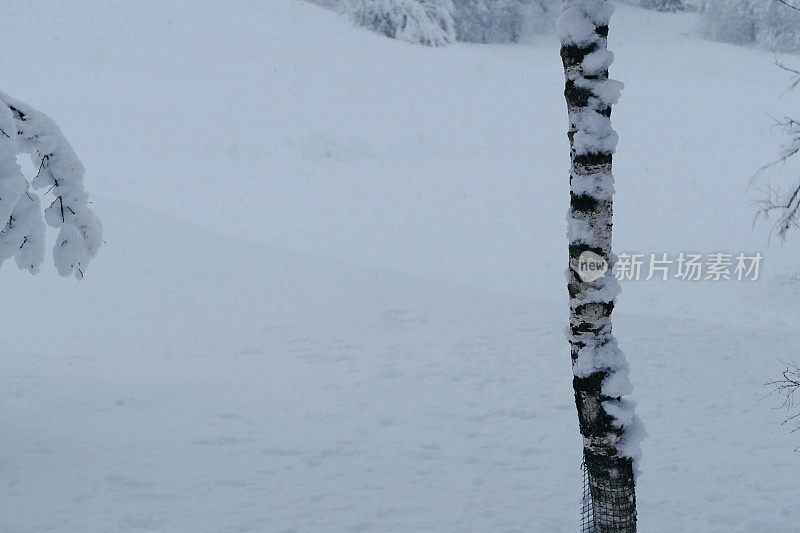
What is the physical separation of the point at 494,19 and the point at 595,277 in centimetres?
3346

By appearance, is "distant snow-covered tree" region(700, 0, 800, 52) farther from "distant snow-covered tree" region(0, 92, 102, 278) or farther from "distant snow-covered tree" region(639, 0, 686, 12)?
"distant snow-covered tree" region(0, 92, 102, 278)

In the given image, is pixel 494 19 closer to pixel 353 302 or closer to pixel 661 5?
pixel 661 5

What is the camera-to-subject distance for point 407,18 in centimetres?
3253

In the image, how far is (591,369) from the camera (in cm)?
454

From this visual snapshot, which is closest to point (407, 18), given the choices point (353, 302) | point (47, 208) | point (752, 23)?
point (752, 23)

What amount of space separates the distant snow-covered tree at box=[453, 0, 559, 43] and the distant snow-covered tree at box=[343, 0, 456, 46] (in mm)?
1603

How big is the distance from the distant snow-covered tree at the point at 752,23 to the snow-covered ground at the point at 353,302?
768cm

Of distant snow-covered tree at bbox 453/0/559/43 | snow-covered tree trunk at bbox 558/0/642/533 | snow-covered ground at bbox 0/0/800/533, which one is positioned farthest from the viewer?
distant snow-covered tree at bbox 453/0/559/43

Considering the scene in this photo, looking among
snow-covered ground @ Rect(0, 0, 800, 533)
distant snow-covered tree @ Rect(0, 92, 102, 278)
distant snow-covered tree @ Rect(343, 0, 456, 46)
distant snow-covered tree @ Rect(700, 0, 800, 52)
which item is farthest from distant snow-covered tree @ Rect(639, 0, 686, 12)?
distant snow-covered tree @ Rect(0, 92, 102, 278)

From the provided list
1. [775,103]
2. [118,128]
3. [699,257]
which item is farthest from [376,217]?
[775,103]

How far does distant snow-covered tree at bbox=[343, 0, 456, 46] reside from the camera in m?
32.5

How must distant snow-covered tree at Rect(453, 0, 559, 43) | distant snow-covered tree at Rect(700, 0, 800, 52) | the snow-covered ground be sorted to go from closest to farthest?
the snow-covered ground
distant snow-covered tree at Rect(453, 0, 559, 43)
distant snow-covered tree at Rect(700, 0, 800, 52)

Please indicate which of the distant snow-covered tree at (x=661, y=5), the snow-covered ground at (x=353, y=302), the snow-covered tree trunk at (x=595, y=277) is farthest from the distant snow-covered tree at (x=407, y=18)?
the snow-covered tree trunk at (x=595, y=277)

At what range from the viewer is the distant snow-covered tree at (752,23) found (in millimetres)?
35812
